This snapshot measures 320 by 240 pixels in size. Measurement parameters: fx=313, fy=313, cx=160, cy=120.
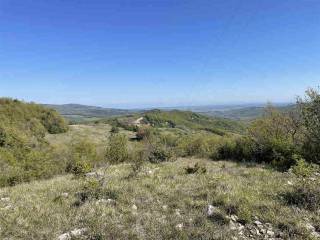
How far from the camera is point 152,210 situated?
915 cm

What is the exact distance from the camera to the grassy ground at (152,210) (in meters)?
7.52

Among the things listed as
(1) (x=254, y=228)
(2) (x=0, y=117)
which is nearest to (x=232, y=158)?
(1) (x=254, y=228)

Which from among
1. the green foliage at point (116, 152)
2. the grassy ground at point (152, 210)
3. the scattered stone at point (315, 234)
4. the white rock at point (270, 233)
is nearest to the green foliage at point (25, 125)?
the green foliage at point (116, 152)

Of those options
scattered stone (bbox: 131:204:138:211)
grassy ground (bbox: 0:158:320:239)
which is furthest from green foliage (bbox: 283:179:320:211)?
scattered stone (bbox: 131:204:138:211)

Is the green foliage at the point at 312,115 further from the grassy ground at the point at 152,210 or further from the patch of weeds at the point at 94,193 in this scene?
the patch of weeds at the point at 94,193

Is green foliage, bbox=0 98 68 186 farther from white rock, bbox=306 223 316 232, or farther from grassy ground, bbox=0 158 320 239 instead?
white rock, bbox=306 223 316 232

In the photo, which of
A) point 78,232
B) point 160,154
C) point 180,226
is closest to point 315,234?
point 180,226

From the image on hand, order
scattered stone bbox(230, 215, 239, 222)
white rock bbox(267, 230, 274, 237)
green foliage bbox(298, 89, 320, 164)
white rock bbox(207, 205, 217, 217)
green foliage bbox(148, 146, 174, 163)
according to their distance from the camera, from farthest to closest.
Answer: green foliage bbox(148, 146, 174, 163) < green foliage bbox(298, 89, 320, 164) < white rock bbox(207, 205, 217, 217) < scattered stone bbox(230, 215, 239, 222) < white rock bbox(267, 230, 274, 237)

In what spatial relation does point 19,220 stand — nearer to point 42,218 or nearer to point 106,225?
point 42,218

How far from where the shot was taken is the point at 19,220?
828 centimetres

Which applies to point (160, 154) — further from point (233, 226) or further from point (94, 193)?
point (233, 226)

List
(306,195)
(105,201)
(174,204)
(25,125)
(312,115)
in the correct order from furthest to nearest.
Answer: (25,125)
(312,115)
(105,201)
(174,204)
(306,195)

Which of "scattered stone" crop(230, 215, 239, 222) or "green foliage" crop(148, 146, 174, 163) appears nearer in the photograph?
"scattered stone" crop(230, 215, 239, 222)

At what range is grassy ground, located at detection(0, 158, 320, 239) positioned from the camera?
7520 millimetres
